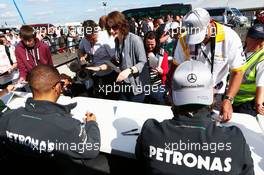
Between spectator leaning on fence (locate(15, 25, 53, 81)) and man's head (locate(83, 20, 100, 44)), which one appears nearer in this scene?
man's head (locate(83, 20, 100, 44))

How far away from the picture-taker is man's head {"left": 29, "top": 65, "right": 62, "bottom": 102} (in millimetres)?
1729

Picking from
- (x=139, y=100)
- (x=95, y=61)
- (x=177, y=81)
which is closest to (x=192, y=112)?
(x=177, y=81)

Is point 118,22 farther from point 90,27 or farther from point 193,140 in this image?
point 193,140

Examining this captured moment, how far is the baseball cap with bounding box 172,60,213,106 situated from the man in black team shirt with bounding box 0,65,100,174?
0.61 meters

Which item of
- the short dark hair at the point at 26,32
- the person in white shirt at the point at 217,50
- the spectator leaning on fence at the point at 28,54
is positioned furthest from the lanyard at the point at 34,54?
the person in white shirt at the point at 217,50

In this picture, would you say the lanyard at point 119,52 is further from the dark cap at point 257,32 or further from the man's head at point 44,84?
the dark cap at point 257,32

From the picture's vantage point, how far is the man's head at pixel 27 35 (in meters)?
3.23

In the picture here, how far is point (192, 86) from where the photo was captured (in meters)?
1.27

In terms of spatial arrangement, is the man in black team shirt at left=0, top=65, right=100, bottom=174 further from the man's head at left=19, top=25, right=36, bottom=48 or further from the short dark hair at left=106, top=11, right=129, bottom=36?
the man's head at left=19, top=25, right=36, bottom=48

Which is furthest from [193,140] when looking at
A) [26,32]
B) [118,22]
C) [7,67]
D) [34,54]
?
[7,67]

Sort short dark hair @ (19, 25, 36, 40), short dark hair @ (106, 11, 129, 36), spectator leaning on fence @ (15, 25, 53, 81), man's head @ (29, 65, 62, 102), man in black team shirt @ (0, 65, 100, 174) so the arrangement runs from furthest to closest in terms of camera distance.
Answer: spectator leaning on fence @ (15, 25, 53, 81) < short dark hair @ (19, 25, 36, 40) < short dark hair @ (106, 11, 129, 36) < man's head @ (29, 65, 62, 102) < man in black team shirt @ (0, 65, 100, 174)

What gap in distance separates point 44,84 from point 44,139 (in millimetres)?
382

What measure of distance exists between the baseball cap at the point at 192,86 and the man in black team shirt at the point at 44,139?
→ 2.00ft

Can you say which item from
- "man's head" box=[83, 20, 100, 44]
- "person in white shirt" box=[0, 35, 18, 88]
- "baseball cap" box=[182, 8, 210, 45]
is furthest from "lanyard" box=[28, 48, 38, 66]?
"baseball cap" box=[182, 8, 210, 45]
